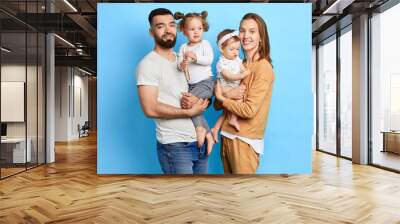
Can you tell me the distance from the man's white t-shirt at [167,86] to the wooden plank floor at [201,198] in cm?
73

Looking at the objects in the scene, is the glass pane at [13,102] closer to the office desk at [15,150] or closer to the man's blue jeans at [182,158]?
the office desk at [15,150]

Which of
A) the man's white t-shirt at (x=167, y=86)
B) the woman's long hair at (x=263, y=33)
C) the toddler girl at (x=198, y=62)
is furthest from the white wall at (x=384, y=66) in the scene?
the man's white t-shirt at (x=167, y=86)

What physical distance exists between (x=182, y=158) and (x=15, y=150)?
120 inches

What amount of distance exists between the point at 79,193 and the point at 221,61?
292 centimetres

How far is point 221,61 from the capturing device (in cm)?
644

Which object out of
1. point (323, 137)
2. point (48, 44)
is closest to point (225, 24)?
point (48, 44)

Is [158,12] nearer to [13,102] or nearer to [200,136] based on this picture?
[200,136]

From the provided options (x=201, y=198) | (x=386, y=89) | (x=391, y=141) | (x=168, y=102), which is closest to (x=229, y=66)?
(x=168, y=102)

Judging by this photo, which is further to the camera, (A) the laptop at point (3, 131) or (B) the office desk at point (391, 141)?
(B) the office desk at point (391, 141)

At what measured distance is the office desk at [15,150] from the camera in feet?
21.9

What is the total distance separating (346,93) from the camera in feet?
31.0

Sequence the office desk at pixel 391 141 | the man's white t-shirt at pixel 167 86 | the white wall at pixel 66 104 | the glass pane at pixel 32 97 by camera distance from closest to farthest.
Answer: the man's white t-shirt at pixel 167 86, the office desk at pixel 391 141, the glass pane at pixel 32 97, the white wall at pixel 66 104

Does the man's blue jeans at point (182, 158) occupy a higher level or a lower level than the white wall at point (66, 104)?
lower

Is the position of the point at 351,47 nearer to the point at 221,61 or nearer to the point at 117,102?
the point at 221,61
